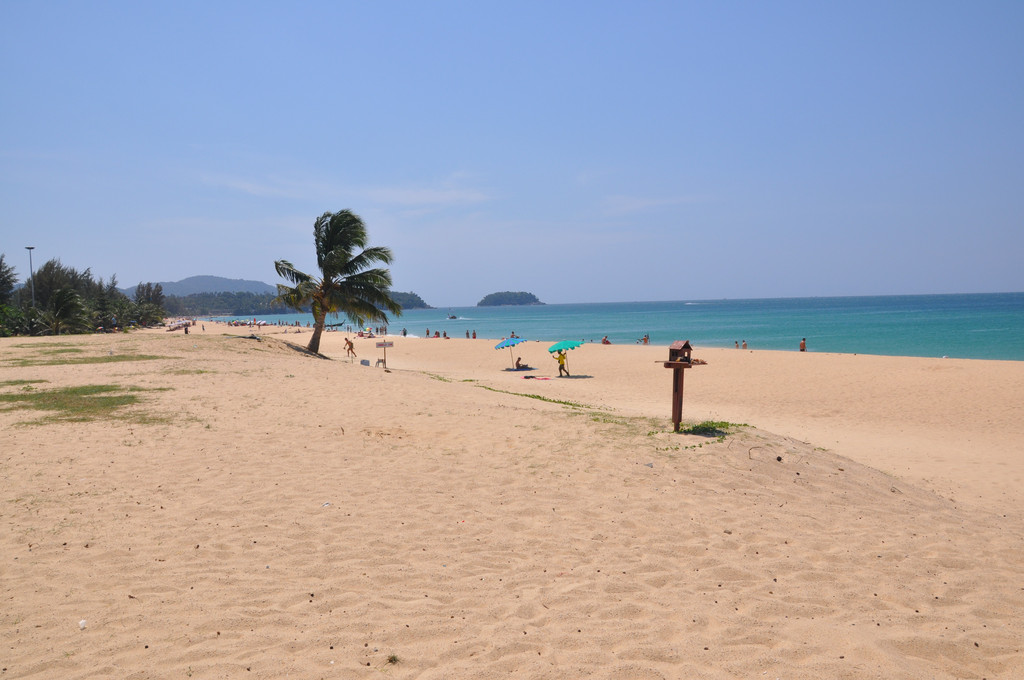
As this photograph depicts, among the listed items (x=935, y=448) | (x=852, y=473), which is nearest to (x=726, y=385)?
(x=935, y=448)

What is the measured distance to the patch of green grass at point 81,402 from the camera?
938 cm

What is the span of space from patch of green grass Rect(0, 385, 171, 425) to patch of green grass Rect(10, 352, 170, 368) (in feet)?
15.1

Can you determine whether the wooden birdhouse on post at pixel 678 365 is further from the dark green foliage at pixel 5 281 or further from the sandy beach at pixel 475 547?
the dark green foliage at pixel 5 281

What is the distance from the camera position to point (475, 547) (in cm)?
548

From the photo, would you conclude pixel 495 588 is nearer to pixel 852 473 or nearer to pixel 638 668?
pixel 638 668

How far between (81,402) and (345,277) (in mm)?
16874

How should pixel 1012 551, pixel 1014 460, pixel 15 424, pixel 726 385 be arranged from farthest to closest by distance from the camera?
pixel 726 385 → pixel 1014 460 → pixel 15 424 → pixel 1012 551

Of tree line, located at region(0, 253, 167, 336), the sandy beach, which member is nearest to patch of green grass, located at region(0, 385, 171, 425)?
the sandy beach

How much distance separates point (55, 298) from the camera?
29.4m

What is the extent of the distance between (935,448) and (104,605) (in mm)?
13905

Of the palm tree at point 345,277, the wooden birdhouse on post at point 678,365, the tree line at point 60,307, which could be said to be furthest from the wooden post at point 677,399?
the tree line at point 60,307

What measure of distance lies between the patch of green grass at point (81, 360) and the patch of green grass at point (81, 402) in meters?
4.60

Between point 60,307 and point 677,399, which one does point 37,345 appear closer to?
point 60,307

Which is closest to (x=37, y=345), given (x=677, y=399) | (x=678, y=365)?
(x=677, y=399)
